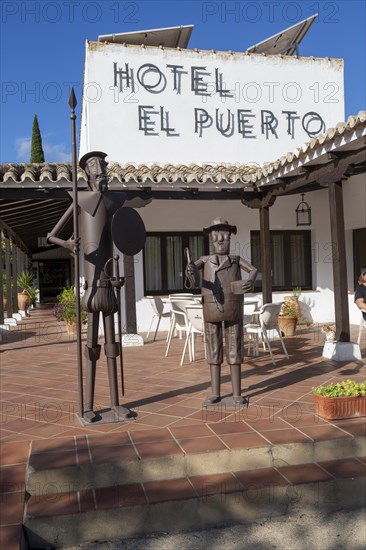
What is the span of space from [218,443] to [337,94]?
11.0 metres

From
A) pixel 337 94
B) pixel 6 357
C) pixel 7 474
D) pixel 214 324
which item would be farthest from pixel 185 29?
pixel 7 474

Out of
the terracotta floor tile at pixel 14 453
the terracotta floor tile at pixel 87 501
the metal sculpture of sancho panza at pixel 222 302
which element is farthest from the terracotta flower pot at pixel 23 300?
the terracotta floor tile at pixel 87 501

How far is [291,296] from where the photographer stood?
35.3 ft

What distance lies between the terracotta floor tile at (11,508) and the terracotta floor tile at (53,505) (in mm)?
75

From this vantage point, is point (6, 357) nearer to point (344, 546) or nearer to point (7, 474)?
point (7, 474)

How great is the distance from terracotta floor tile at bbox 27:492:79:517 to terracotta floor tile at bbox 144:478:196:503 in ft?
1.54

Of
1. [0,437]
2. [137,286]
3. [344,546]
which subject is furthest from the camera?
[137,286]

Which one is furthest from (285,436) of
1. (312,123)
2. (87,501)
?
(312,123)

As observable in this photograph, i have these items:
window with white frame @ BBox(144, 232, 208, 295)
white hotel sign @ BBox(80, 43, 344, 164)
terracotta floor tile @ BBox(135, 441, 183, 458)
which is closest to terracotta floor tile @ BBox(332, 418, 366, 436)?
terracotta floor tile @ BBox(135, 441, 183, 458)

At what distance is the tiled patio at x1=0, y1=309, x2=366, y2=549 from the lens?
3549 millimetres

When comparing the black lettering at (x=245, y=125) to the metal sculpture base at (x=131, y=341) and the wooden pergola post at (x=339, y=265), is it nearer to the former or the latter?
the wooden pergola post at (x=339, y=265)

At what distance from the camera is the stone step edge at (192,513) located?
300cm

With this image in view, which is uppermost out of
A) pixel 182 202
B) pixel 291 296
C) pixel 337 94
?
pixel 337 94

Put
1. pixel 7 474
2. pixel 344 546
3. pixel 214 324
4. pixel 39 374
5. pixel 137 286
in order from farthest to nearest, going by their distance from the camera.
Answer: pixel 137 286 < pixel 39 374 < pixel 214 324 < pixel 7 474 < pixel 344 546
